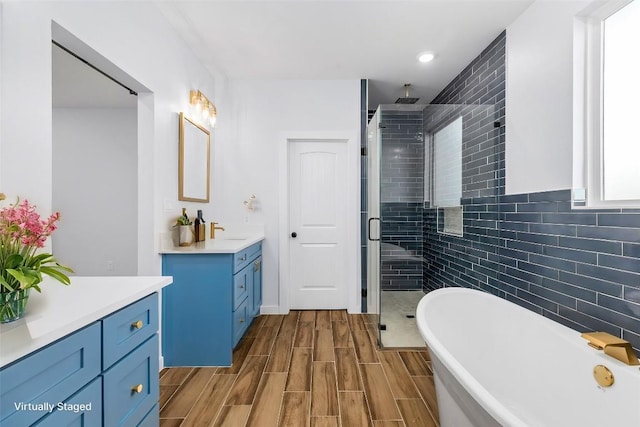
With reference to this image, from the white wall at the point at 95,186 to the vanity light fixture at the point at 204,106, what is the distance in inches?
72.5

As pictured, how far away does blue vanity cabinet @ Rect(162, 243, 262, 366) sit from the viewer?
6.93ft

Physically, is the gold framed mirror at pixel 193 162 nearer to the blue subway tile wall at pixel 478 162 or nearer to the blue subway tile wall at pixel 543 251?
the blue subway tile wall at pixel 478 162

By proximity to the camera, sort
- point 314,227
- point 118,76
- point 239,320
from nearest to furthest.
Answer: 1. point 118,76
2. point 239,320
3. point 314,227

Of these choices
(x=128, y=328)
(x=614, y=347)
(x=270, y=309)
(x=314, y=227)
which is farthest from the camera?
(x=314, y=227)

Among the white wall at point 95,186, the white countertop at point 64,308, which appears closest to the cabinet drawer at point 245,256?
the white countertop at point 64,308

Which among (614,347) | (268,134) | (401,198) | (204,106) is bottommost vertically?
(614,347)

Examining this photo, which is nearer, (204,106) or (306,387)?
(306,387)

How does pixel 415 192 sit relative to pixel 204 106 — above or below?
below

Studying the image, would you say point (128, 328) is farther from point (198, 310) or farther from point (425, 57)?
point (425, 57)

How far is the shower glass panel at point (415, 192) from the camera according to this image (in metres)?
2.59

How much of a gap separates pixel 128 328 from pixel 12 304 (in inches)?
14.1

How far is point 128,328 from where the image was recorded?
1.08m

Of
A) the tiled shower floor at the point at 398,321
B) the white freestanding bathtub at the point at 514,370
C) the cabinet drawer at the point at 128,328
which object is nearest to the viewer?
the cabinet drawer at the point at 128,328

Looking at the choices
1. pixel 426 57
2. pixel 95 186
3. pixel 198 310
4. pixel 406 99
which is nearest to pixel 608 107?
pixel 426 57
